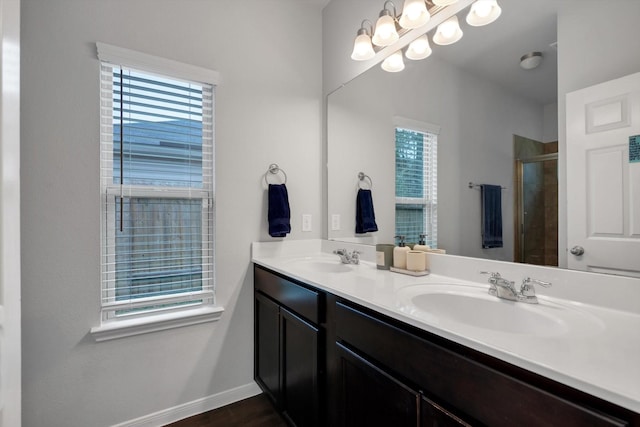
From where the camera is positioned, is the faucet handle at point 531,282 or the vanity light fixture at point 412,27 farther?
the vanity light fixture at point 412,27

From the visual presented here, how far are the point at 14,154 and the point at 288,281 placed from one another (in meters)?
1.16

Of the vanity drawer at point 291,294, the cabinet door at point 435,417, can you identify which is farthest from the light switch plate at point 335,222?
the cabinet door at point 435,417

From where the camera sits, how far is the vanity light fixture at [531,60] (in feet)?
3.52

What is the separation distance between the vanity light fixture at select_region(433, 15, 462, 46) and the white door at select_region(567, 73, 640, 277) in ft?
1.94

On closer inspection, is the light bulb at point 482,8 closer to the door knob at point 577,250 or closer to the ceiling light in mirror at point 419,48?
the ceiling light in mirror at point 419,48

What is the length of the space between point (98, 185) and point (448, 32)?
1.86m

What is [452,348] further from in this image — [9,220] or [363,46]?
[363,46]

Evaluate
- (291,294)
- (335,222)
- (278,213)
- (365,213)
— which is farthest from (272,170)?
(291,294)

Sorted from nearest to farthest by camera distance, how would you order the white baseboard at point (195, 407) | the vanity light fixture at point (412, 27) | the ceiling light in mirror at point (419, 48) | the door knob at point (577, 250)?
the door knob at point (577, 250) → the vanity light fixture at point (412, 27) → the ceiling light in mirror at point (419, 48) → the white baseboard at point (195, 407)

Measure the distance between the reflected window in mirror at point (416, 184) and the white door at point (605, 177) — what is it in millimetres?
561

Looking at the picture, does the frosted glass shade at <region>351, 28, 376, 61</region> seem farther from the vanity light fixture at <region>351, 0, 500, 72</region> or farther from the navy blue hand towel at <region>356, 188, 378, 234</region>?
the navy blue hand towel at <region>356, 188, 378, 234</region>

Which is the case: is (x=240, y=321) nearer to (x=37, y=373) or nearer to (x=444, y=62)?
(x=37, y=373)

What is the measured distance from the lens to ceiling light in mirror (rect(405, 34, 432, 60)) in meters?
1.47

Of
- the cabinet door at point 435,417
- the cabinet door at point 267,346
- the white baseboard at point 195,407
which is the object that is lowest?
the white baseboard at point 195,407
